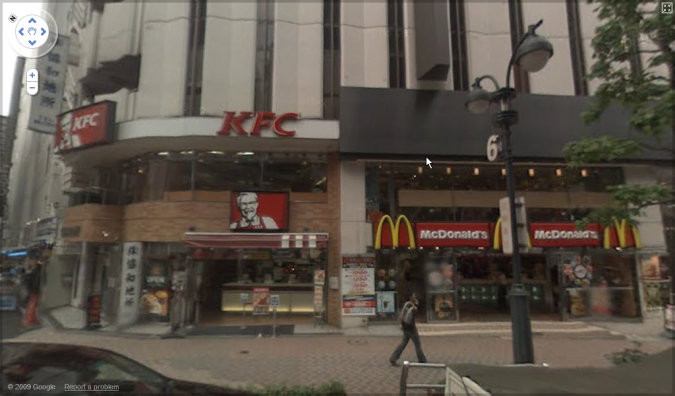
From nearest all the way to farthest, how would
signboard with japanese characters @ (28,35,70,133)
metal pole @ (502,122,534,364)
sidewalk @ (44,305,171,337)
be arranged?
metal pole @ (502,122,534,364), sidewalk @ (44,305,171,337), signboard with japanese characters @ (28,35,70,133)

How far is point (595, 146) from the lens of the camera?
229 inches

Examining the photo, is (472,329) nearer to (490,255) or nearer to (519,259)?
(490,255)

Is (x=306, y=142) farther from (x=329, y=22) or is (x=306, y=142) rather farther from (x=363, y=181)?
(x=329, y=22)

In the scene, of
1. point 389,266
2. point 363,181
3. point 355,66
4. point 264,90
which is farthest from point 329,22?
point 389,266

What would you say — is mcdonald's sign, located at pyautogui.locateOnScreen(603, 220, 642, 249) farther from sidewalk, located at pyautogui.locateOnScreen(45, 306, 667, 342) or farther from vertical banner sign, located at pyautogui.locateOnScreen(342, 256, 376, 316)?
vertical banner sign, located at pyautogui.locateOnScreen(342, 256, 376, 316)

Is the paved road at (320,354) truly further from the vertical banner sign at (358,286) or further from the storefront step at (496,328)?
the vertical banner sign at (358,286)

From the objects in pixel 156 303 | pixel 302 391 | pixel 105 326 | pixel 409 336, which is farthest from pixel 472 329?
pixel 105 326

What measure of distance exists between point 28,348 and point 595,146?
737 cm

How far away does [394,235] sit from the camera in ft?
44.2

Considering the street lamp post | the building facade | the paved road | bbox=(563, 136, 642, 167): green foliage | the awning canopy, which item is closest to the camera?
bbox=(563, 136, 642, 167): green foliage

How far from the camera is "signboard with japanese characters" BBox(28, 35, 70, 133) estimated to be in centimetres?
1466

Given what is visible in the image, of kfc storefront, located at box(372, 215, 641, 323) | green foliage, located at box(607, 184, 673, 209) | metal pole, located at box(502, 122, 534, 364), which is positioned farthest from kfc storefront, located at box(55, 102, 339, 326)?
green foliage, located at box(607, 184, 673, 209)

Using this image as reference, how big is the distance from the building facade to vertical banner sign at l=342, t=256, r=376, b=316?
0.15 ft

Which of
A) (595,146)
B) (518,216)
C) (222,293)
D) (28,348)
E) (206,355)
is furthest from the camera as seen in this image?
(222,293)
